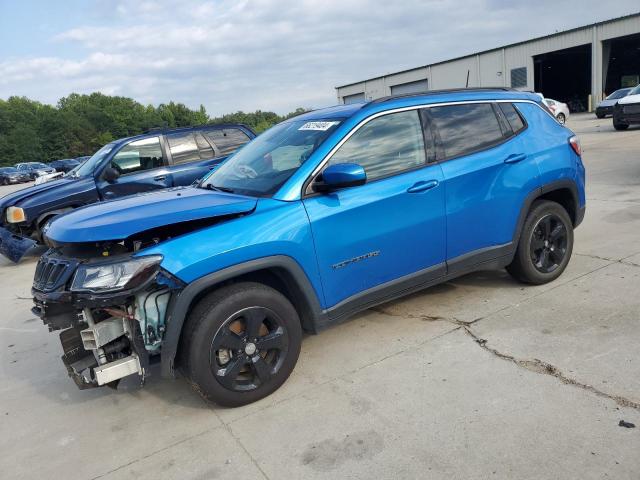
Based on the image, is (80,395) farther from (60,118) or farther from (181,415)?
(60,118)

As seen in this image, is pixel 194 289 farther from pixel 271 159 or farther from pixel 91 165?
pixel 91 165

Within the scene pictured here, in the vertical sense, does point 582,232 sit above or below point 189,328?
below

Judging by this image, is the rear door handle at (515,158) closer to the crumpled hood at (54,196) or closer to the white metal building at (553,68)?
the crumpled hood at (54,196)

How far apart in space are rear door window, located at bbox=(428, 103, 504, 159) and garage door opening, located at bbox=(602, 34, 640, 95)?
4662 centimetres

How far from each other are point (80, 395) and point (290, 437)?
173 centimetres

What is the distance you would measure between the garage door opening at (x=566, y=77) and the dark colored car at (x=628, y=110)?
96.9 ft

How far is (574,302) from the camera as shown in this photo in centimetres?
416

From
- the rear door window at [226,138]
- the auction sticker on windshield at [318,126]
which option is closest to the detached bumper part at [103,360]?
the auction sticker on windshield at [318,126]

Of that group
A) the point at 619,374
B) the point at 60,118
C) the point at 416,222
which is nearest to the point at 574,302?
the point at 619,374

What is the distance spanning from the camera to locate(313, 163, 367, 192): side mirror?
3.15 metres

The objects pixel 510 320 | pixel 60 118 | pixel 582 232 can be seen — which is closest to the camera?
pixel 510 320

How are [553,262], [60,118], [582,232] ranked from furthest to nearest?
[60,118]
[582,232]
[553,262]

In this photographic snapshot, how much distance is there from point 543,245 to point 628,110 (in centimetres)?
1670

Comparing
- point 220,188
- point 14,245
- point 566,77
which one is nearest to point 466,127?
point 220,188
